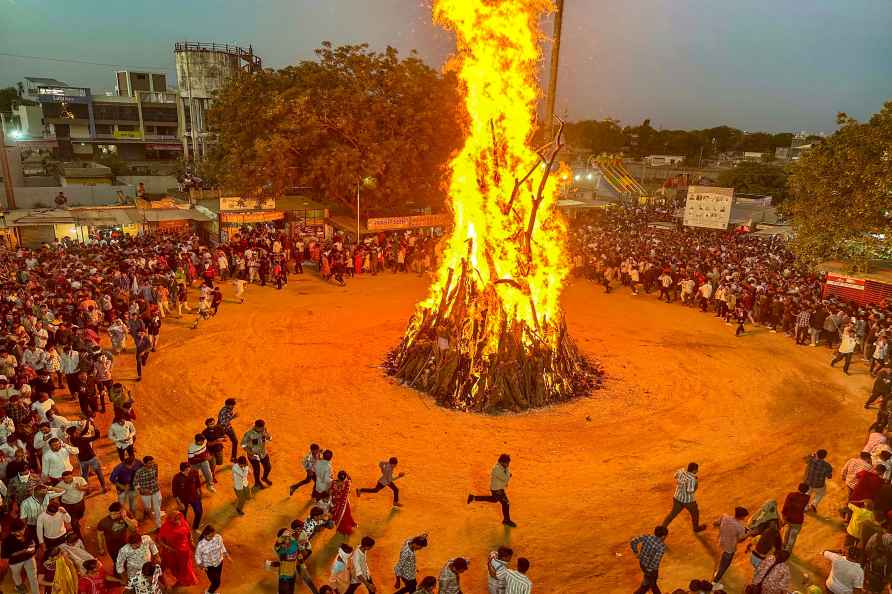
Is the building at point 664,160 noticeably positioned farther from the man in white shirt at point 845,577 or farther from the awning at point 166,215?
the man in white shirt at point 845,577

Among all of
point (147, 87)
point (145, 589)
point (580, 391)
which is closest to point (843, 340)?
point (580, 391)

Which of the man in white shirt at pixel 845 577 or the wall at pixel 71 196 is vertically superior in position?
the wall at pixel 71 196

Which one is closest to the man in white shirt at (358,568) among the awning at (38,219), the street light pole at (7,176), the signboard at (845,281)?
the signboard at (845,281)

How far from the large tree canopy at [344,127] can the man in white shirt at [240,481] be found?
21.2 metres

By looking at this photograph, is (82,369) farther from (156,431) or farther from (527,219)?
(527,219)

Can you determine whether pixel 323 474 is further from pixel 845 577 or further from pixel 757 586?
pixel 845 577

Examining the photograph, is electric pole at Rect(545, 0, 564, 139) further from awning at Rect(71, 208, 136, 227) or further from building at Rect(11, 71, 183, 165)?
building at Rect(11, 71, 183, 165)

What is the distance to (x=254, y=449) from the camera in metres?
9.95

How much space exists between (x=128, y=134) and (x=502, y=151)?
60708 millimetres

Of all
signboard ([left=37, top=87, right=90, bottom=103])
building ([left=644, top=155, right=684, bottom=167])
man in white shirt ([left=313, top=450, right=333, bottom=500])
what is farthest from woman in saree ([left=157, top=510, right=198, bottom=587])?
building ([left=644, top=155, right=684, bottom=167])

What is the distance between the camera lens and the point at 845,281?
22.7 meters

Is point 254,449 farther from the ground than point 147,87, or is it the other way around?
point 147,87

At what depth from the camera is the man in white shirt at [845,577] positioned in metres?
7.02

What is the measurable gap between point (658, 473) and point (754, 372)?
754 cm
